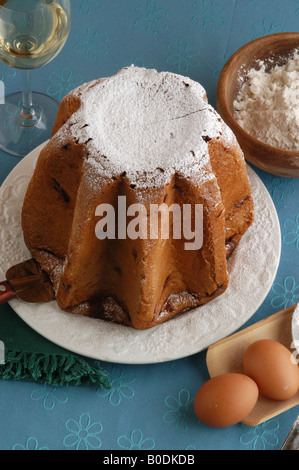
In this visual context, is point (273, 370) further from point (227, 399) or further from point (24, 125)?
point (24, 125)

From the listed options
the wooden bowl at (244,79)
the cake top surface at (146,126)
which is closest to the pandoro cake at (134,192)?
the cake top surface at (146,126)

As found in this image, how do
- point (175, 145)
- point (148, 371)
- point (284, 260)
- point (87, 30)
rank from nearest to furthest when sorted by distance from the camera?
point (175, 145) → point (148, 371) → point (284, 260) → point (87, 30)

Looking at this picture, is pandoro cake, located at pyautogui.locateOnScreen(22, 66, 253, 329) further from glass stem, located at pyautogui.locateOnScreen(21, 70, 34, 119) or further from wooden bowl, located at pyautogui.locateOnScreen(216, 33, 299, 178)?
glass stem, located at pyautogui.locateOnScreen(21, 70, 34, 119)

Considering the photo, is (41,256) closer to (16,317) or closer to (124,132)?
(16,317)

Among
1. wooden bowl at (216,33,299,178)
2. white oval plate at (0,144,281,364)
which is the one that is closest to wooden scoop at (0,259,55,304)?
white oval plate at (0,144,281,364)

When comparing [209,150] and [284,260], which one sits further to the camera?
[284,260]

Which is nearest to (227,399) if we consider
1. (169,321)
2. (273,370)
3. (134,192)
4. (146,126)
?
(273,370)

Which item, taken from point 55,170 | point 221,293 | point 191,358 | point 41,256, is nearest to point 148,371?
point 191,358
